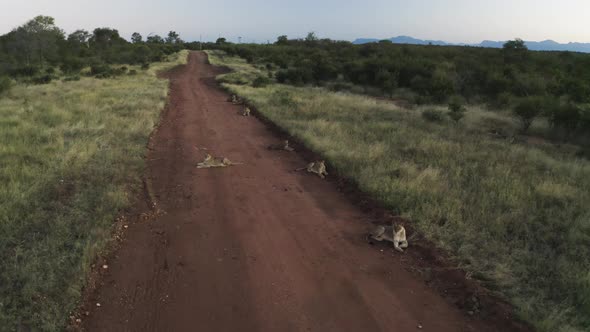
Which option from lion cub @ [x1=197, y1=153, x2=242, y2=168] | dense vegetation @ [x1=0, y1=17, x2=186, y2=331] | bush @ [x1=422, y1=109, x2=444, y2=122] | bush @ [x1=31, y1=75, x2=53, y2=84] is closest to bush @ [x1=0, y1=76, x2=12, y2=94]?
dense vegetation @ [x1=0, y1=17, x2=186, y2=331]

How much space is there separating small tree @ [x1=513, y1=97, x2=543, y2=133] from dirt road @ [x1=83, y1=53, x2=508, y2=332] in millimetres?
10939

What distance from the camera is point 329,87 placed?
26.8 metres

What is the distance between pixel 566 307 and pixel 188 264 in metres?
4.34

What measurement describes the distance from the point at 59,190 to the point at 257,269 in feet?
14.2

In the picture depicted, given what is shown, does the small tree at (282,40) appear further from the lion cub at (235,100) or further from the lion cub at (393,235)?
the lion cub at (393,235)

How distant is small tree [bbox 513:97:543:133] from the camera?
49.0 feet

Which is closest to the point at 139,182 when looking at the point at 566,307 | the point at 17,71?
the point at 566,307

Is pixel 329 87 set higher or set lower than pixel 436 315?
higher

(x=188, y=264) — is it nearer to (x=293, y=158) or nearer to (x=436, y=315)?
(x=436, y=315)

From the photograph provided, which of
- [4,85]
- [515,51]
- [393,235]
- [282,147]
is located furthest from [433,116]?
[515,51]

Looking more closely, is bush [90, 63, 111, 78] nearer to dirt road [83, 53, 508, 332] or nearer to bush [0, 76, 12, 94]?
bush [0, 76, 12, 94]

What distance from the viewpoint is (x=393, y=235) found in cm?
564

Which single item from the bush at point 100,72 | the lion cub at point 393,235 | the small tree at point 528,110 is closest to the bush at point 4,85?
the bush at point 100,72

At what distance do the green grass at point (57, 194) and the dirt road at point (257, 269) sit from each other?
Answer: 42 centimetres
